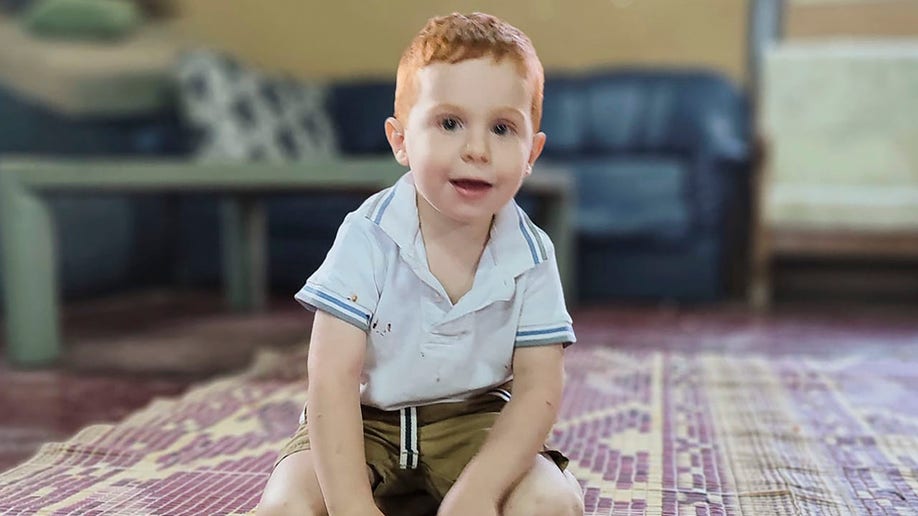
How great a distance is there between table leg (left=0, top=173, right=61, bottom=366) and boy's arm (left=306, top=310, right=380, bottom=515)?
1.33 metres

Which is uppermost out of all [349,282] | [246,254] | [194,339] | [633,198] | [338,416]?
[349,282]

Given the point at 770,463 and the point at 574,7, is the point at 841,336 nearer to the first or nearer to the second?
the point at 770,463

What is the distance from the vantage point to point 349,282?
2.87 feet

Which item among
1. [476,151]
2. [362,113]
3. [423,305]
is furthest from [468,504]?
[362,113]

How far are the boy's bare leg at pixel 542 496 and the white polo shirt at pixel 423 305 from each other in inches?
4.1

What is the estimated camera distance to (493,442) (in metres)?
0.87

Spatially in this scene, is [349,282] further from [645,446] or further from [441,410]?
[645,446]

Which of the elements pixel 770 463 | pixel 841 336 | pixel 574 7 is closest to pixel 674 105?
pixel 574 7

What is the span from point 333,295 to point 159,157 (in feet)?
8.26

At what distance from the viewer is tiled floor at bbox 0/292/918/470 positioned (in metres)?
1.62

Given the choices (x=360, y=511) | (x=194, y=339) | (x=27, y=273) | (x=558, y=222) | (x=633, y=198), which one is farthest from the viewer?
(x=633, y=198)

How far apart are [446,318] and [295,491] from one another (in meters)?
0.21

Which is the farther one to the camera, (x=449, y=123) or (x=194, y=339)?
(x=194, y=339)

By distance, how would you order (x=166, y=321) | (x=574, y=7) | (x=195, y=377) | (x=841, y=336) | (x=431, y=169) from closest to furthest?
(x=431, y=169), (x=195, y=377), (x=841, y=336), (x=166, y=321), (x=574, y=7)
